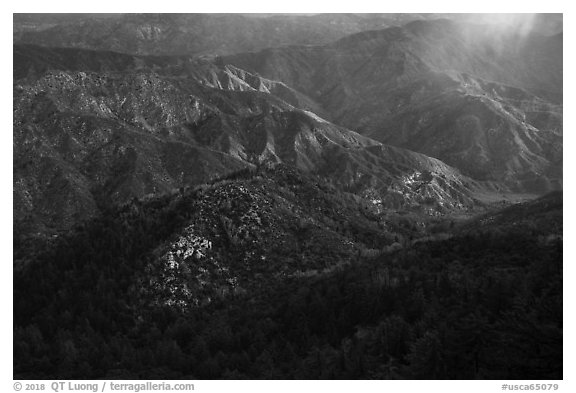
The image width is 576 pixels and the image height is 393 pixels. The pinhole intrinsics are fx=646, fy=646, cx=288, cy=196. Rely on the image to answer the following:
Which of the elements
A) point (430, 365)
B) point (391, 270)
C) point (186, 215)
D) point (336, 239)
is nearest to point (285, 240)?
point (336, 239)

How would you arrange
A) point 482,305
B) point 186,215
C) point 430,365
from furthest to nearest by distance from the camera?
point 186,215
point 482,305
point 430,365

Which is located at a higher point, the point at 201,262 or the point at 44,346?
the point at 201,262

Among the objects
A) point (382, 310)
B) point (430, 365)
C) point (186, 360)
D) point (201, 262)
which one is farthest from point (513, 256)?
point (201, 262)

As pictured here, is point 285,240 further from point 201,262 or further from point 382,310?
point 382,310

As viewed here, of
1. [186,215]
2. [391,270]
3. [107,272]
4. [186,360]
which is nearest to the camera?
[186,360]

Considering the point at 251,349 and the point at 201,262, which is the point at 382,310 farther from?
the point at 201,262

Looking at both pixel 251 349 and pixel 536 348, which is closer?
pixel 536 348

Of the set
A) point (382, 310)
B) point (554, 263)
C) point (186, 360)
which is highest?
point (554, 263)
